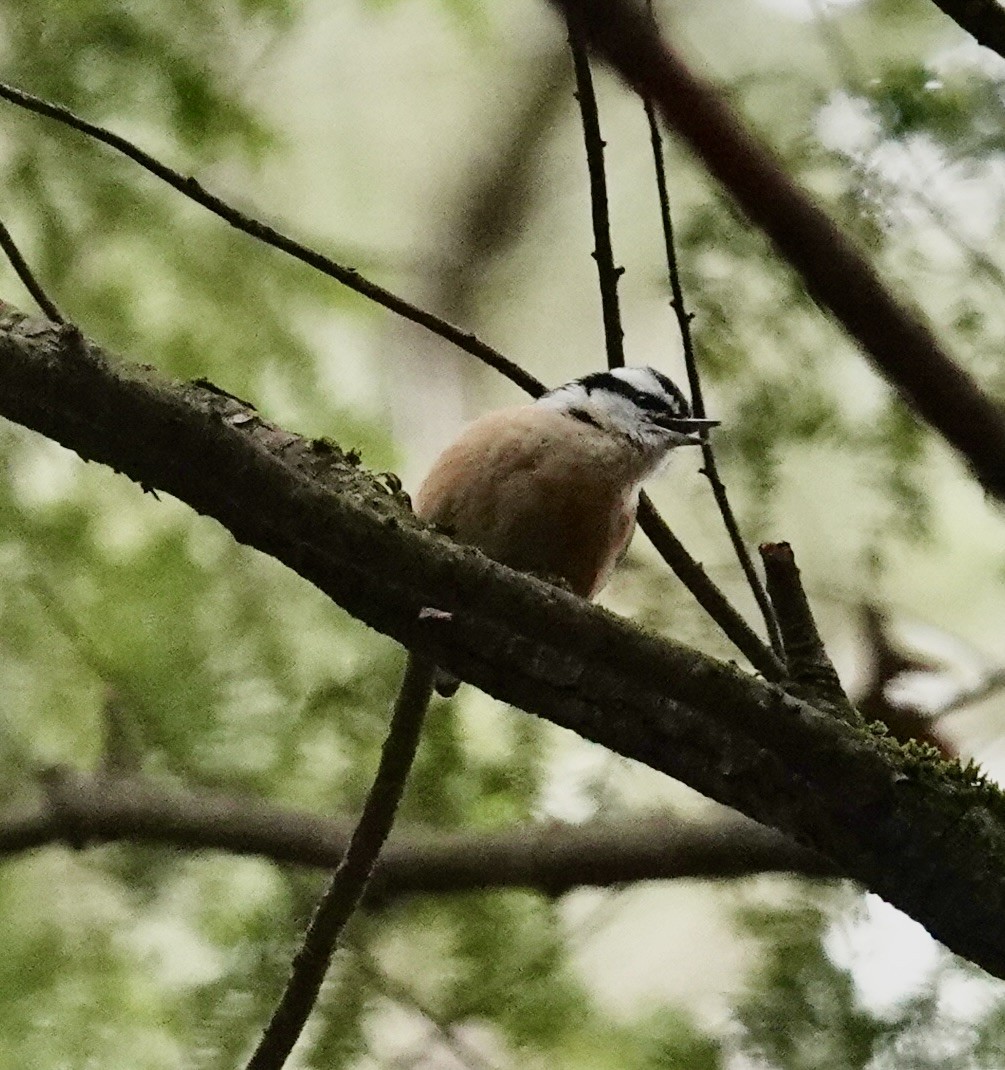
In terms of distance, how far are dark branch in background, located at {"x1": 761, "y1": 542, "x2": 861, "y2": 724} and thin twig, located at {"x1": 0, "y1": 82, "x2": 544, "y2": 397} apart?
45 centimetres

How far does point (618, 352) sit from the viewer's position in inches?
60.6

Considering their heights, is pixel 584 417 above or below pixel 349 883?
above

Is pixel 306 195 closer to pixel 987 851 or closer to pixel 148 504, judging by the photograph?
pixel 148 504

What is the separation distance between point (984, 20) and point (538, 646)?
55 centimetres

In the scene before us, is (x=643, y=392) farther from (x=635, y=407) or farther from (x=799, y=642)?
(x=799, y=642)

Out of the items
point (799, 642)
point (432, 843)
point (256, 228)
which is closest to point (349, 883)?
point (432, 843)

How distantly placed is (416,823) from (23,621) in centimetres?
59

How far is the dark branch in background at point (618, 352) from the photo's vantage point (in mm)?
1350

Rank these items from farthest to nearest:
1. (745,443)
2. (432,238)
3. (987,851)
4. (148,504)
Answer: (432,238)
(148,504)
(745,443)
(987,851)

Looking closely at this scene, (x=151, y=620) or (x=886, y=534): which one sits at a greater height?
(x=886, y=534)

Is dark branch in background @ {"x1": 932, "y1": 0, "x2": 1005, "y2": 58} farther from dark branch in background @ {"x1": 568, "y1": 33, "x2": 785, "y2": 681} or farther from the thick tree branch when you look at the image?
dark branch in background @ {"x1": 568, "y1": 33, "x2": 785, "y2": 681}

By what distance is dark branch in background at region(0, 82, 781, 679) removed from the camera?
3.77 feet

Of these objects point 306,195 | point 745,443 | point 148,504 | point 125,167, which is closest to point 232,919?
point 148,504

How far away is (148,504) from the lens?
6.55 ft
